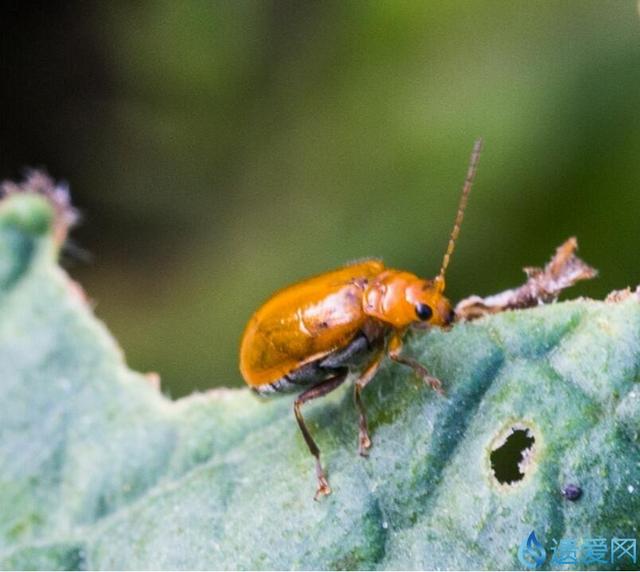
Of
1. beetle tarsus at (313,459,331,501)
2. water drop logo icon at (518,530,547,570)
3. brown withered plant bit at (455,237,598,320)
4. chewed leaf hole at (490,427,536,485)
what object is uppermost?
brown withered plant bit at (455,237,598,320)

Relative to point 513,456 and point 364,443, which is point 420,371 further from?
point 513,456

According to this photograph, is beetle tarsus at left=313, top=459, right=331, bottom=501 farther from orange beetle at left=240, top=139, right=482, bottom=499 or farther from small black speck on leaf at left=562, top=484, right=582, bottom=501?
small black speck on leaf at left=562, top=484, right=582, bottom=501

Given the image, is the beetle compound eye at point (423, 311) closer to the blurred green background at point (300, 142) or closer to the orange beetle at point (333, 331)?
the orange beetle at point (333, 331)

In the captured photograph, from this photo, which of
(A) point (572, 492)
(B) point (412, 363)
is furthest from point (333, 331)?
(A) point (572, 492)

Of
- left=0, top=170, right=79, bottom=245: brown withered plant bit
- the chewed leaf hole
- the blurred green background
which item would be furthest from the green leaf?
the blurred green background

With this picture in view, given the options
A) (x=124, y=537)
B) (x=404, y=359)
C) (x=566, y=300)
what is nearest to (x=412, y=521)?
(x=404, y=359)

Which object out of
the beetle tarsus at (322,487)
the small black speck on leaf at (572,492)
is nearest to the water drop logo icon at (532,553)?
the small black speck on leaf at (572,492)
